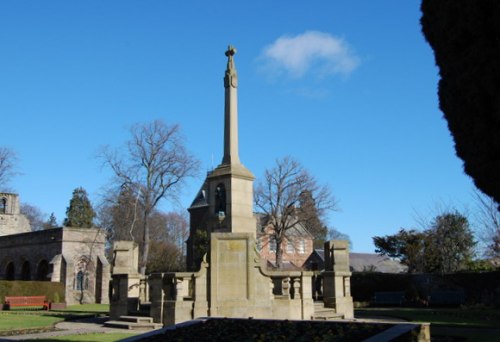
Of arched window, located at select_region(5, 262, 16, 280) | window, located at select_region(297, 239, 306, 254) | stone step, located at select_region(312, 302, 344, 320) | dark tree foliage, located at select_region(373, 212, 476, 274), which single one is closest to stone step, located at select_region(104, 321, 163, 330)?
stone step, located at select_region(312, 302, 344, 320)

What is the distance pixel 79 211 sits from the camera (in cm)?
6956

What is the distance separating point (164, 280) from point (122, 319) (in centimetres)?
261

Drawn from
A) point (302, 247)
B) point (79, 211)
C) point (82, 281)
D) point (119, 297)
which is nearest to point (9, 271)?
point (82, 281)

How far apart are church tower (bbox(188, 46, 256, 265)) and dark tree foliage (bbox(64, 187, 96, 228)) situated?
175 ft

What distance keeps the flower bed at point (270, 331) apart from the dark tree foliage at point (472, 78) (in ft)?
10.9

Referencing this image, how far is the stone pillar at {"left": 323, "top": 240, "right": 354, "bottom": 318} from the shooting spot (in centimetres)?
1927

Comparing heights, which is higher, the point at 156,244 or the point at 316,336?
the point at 156,244

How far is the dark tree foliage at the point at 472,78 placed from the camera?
877 centimetres

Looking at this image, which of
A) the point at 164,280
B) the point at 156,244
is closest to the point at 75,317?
the point at 164,280

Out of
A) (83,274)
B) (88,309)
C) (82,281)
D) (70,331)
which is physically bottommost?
(88,309)

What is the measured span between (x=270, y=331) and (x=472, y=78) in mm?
5541

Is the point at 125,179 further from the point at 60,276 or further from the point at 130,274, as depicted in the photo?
the point at 130,274

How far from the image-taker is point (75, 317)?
21.9 metres

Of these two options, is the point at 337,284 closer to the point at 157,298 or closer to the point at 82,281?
the point at 157,298
